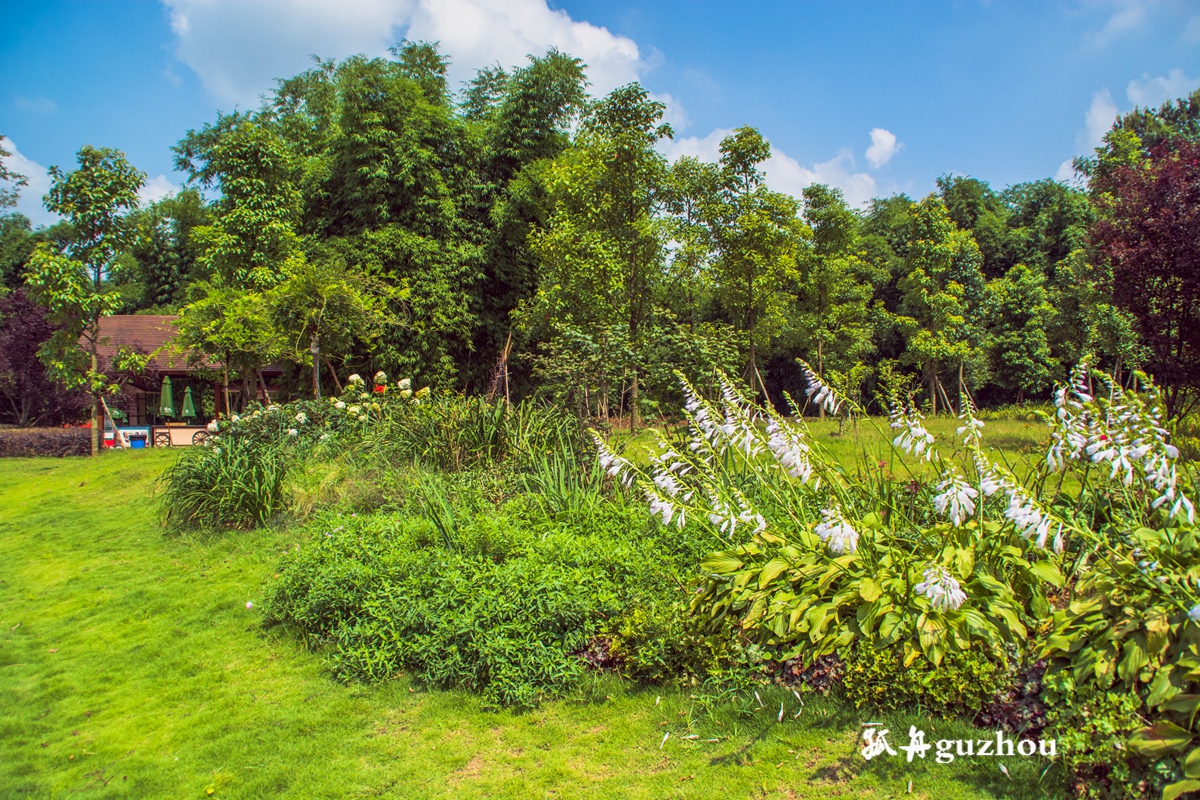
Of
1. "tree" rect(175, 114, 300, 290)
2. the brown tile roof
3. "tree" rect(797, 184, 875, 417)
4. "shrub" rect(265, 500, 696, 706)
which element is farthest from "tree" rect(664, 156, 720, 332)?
the brown tile roof

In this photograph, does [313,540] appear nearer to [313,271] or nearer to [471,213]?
[313,271]

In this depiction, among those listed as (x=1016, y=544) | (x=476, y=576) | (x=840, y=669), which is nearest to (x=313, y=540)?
(x=476, y=576)

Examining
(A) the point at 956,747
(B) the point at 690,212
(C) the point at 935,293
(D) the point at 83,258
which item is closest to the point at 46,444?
(D) the point at 83,258

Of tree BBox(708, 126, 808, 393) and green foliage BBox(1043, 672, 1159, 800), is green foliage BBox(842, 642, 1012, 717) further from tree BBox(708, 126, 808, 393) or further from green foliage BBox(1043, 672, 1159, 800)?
tree BBox(708, 126, 808, 393)

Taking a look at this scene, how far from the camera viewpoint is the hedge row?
15.7 metres

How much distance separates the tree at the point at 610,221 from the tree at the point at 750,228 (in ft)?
6.27

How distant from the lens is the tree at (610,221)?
11820mm

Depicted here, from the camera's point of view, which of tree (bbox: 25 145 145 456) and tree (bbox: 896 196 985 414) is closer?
tree (bbox: 25 145 145 456)

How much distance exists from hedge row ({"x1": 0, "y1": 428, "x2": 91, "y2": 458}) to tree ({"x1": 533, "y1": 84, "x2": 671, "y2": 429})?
11067 millimetres

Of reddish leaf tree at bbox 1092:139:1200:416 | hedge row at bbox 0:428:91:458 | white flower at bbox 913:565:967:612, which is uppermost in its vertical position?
reddish leaf tree at bbox 1092:139:1200:416

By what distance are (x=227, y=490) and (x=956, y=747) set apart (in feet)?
23.0

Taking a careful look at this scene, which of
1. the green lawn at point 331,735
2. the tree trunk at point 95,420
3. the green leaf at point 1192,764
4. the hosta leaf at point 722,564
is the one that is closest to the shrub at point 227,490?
Result: the green lawn at point 331,735

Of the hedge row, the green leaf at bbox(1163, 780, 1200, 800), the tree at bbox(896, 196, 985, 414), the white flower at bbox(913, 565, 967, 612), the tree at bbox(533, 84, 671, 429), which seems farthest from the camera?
the tree at bbox(896, 196, 985, 414)

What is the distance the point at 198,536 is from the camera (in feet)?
23.5
